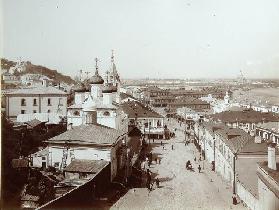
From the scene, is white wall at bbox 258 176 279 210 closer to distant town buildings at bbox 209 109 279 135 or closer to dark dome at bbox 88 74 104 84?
dark dome at bbox 88 74 104 84

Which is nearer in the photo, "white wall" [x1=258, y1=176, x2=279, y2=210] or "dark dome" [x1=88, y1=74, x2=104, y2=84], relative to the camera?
"white wall" [x1=258, y1=176, x2=279, y2=210]

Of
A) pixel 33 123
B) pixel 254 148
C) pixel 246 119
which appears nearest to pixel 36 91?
pixel 33 123

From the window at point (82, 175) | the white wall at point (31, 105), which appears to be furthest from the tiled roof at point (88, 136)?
the white wall at point (31, 105)

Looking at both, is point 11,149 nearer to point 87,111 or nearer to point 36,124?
point 87,111

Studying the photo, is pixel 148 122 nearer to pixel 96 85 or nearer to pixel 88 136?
pixel 96 85

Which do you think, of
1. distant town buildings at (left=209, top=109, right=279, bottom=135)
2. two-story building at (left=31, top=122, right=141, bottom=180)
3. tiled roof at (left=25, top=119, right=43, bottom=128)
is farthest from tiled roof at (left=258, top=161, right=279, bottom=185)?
distant town buildings at (left=209, top=109, right=279, bottom=135)

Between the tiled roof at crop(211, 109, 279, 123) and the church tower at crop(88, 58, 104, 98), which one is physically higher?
the church tower at crop(88, 58, 104, 98)

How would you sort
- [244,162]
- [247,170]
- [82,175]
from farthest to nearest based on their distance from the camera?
[244,162]
[247,170]
[82,175]

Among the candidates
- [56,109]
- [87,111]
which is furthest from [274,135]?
[56,109]
